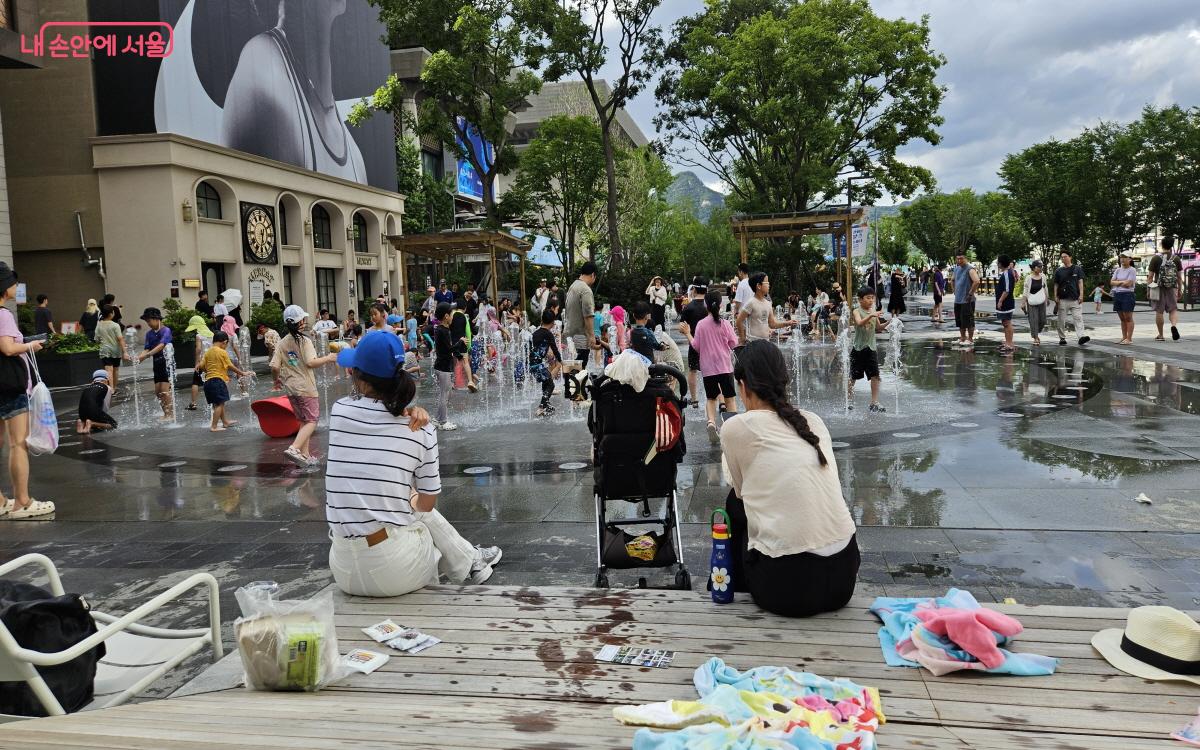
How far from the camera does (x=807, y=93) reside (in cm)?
2894

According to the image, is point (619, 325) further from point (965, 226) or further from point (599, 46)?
point (965, 226)

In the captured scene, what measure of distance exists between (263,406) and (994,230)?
2929 inches

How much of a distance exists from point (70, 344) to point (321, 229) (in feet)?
65.6

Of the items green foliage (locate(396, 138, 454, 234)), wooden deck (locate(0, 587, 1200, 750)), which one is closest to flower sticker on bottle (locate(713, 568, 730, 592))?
wooden deck (locate(0, 587, 1200, 750))

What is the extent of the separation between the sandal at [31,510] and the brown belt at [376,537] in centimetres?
558

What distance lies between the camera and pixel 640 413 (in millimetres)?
4922

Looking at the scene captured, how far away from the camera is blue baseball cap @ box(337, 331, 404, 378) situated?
409 cm

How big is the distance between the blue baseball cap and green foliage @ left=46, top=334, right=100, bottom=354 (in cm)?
1971

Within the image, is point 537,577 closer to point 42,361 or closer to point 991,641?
point 991,641

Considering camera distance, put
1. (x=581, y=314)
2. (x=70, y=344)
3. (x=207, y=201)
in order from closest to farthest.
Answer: (x=581, y=314), (x=70, y=344), (x=207, y=201)

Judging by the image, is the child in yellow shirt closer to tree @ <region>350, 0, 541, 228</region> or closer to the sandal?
the sandal

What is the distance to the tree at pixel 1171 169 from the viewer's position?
111 ft

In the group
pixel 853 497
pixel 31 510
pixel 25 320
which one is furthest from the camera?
pixel 25 320

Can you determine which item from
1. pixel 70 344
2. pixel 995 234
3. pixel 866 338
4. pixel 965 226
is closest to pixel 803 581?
pixel 866 338
